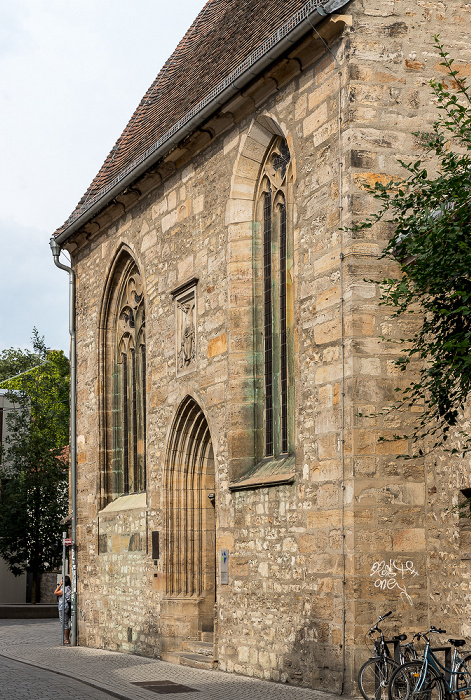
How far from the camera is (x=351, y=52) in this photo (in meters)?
11.8

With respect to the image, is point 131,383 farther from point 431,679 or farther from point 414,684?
point 431,679

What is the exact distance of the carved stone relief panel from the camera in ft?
52.0

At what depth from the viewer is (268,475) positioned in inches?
522

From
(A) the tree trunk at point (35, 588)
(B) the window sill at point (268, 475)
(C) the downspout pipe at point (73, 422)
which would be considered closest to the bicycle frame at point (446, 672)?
(B) the window sill at point (268, 475)

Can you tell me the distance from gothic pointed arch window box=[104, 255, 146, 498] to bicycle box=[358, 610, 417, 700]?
29.1 feet

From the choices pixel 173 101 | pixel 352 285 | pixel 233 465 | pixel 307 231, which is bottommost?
pixel 233 465

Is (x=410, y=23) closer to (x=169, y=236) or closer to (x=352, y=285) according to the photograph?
(x=352, y=285)

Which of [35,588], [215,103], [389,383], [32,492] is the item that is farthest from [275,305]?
[35,588]

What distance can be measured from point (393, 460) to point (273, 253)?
3.97 metres

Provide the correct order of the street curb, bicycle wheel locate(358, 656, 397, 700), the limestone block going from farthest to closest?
the limestone block < the street curb < bicycle wheel locate(358, 656, 397, 700)

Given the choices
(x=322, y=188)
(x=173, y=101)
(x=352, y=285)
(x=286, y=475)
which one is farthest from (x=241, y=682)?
(x=173, y=101)

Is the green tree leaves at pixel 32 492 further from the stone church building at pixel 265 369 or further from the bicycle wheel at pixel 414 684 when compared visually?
the bicycle wheel at pixel 414 684

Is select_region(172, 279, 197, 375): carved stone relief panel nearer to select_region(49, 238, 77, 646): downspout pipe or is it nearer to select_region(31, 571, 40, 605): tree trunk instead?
select_region(49, 238, 77, 646): downspout pipe

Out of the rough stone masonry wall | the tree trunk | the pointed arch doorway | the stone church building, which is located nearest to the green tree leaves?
the tree trunk
